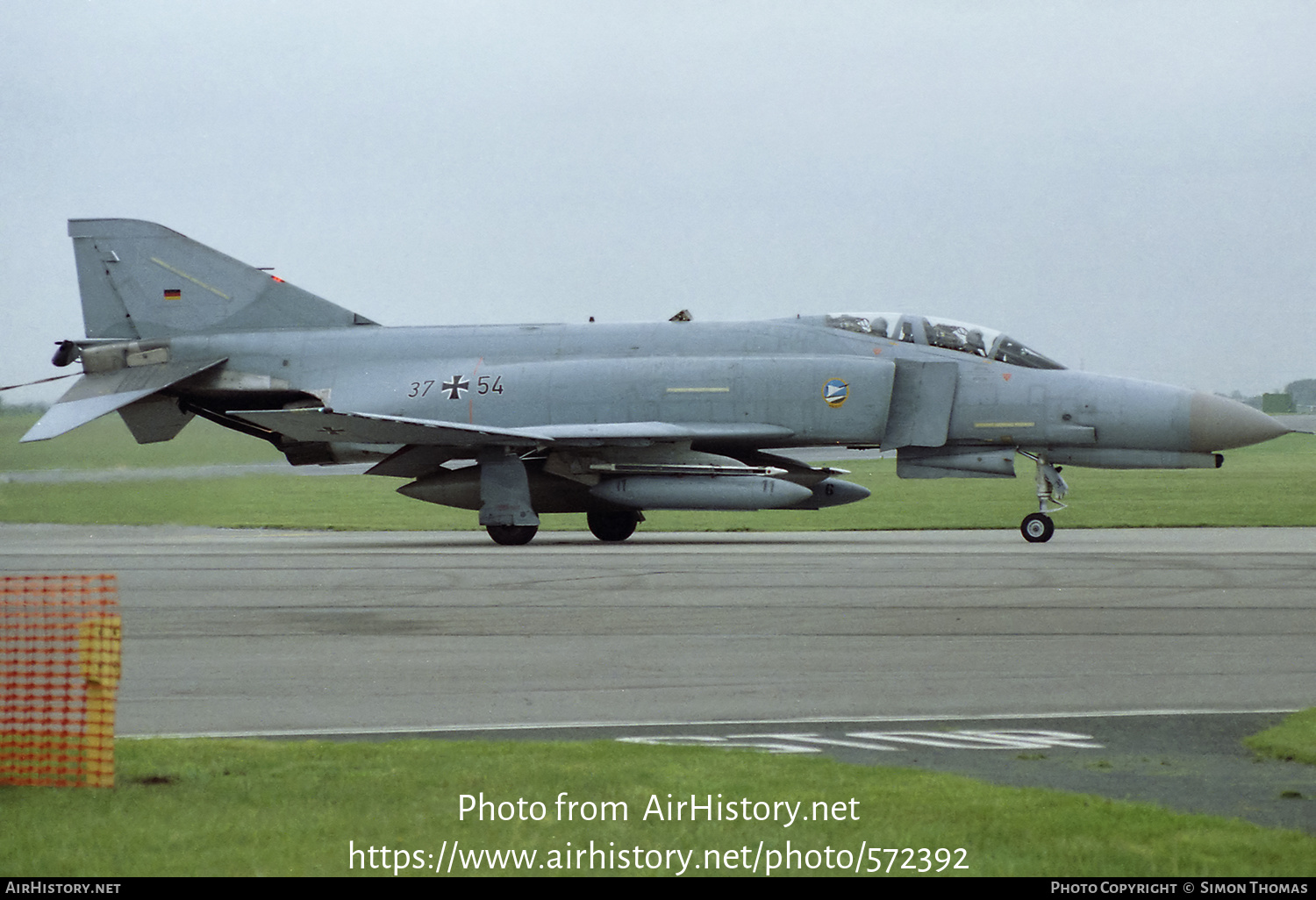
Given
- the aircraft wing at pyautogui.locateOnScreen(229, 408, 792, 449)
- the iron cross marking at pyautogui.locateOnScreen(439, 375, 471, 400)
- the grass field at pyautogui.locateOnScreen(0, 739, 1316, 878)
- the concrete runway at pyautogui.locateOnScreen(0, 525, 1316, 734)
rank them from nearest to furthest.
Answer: the grass field at pyautogui.locateOnScreen(0, 739, 1316, 878) < the concrete runway at pyautogui.locateOnScreen(0, 525, 1316, 734) < the aircraft wing at pyautogui.locateOnScreen(229, 408, 792, 449) < the iron cross marking at pyautogui.locateOnScreen(439, 375, 471, 400)

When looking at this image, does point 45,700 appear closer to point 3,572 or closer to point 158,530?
point 3,572

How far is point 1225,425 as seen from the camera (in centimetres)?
2016

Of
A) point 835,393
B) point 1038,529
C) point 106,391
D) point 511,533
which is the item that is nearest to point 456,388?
point 511,533

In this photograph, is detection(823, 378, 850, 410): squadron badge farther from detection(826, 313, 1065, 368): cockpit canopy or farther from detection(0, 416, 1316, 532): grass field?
detection(0, 416, 1316, 532): grass field

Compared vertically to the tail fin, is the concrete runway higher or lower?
lower

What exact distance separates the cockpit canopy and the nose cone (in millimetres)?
2185

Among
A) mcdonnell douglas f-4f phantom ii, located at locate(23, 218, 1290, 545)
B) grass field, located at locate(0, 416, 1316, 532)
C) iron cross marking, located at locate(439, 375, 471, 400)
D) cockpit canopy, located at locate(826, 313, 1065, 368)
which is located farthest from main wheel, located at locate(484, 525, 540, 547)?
cockpit canopy, located at locate(826, 313, 1065, 368)

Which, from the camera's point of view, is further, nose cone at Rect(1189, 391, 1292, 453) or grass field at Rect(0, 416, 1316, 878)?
nose cone at Rect(1189, 391, 1292, 453)

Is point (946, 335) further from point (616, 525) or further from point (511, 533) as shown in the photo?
point (511, 533)

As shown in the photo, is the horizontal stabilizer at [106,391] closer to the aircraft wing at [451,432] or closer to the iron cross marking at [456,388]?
the aircraft wing at [451,432]

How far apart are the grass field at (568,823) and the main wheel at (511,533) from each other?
46.7ft

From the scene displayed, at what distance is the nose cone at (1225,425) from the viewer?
20.2 m

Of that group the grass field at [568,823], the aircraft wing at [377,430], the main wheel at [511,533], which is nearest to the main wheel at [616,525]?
the main wheel at [511,533]

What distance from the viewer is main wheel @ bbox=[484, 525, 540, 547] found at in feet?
→ 68.2
